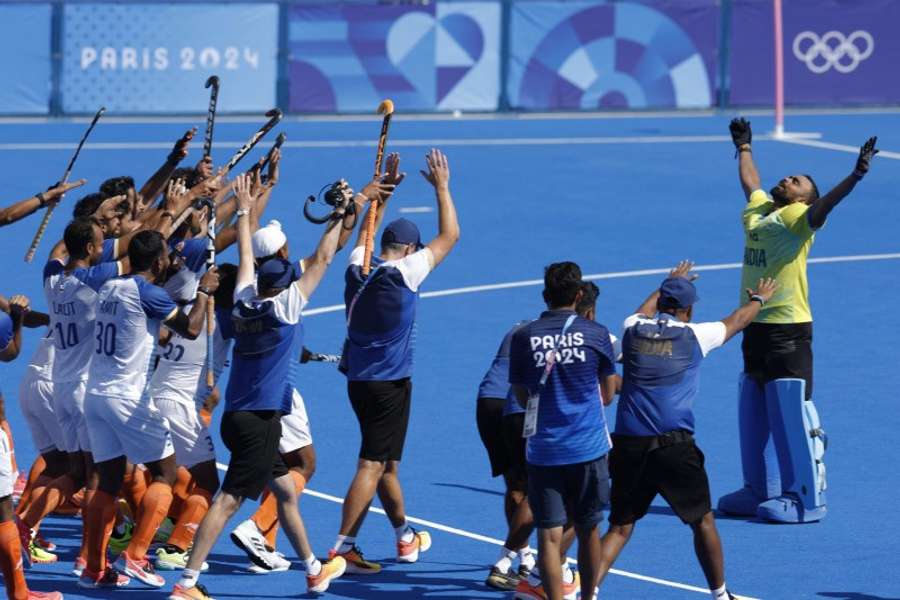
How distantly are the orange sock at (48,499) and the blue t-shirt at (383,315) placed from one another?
2006 mm

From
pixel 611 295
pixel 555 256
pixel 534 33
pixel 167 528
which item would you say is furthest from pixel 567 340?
pixel 534 33

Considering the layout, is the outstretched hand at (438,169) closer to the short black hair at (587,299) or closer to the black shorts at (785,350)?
the short black hair at (587,299)

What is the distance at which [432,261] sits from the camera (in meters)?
11.4

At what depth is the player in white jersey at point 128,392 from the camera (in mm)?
10758

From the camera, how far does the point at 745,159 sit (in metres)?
14.0

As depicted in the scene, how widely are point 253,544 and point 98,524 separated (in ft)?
3.57

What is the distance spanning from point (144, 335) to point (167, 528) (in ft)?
6.37

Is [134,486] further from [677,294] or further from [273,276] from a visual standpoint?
[677,294]

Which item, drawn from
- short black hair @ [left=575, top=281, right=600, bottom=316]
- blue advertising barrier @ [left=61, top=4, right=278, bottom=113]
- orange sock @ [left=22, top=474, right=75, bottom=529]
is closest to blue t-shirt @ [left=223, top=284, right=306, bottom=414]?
orange sock @ [left=22, top=474, right=75, bottom=529]

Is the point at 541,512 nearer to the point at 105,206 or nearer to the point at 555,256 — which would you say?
the point at 105,206

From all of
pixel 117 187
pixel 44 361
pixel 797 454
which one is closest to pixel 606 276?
pixel 797 454

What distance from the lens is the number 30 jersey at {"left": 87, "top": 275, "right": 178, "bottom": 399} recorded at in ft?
35.2

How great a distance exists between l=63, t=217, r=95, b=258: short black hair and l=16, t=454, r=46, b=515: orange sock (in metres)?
1.55

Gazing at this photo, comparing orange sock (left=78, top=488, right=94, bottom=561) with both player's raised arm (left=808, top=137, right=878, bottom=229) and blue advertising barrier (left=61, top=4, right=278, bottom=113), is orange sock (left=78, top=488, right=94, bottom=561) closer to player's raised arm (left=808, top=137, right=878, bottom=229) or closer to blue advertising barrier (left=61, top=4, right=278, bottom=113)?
player's raised arm (left=808, top=137, right=878, bottom=229)
